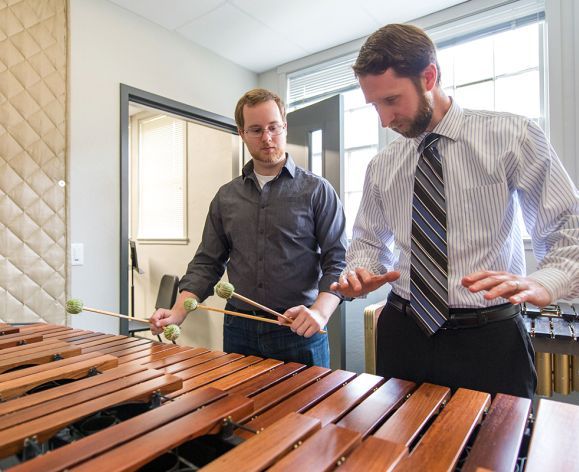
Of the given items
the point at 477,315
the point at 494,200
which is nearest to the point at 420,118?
the point at 494,200

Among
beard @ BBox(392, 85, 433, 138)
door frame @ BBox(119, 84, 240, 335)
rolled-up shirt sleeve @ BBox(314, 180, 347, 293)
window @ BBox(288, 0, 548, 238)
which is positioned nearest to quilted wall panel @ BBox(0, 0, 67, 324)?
door frame @ BBox(119, 84, 240, 335)

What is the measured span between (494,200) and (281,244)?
75 cm

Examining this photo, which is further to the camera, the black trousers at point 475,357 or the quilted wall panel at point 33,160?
the quilted wall panel at point 33,160

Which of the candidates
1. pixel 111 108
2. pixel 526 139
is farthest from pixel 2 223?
pixel 526 139

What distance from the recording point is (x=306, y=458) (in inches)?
25.1

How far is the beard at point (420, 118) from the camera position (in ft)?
3.78

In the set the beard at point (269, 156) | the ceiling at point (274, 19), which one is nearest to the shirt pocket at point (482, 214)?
the beard at point (269, 156)

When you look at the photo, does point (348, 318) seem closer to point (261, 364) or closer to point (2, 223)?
point (261, 364)

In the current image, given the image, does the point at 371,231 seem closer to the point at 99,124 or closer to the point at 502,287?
the point at 502,287

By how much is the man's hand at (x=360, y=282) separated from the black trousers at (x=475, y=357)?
177 millimetres

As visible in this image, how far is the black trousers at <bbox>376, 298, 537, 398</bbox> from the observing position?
41.8 inches

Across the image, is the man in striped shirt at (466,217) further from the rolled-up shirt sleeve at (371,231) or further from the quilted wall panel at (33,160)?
the quilted wall panel at (33,160)

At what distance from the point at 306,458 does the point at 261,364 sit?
525 mm

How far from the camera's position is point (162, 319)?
4.58 feet
